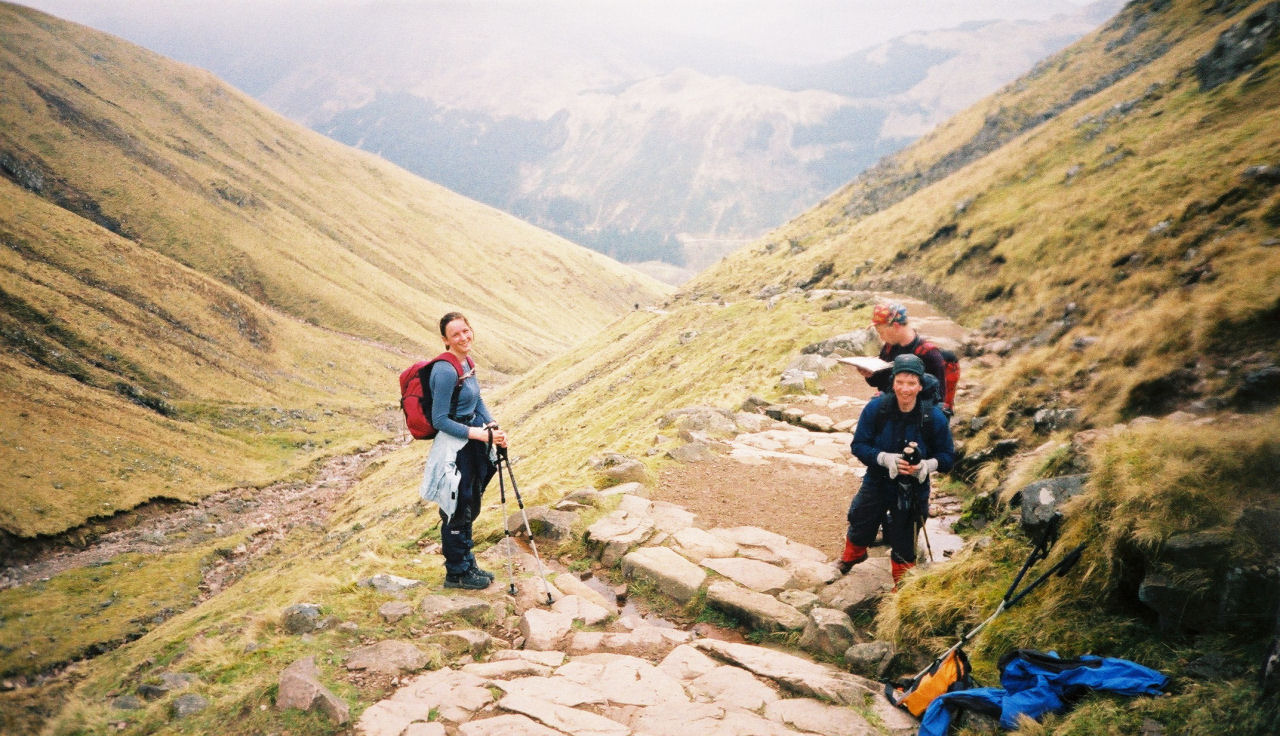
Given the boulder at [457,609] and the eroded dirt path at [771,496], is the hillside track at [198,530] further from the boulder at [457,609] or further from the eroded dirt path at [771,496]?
the boulder at [457,609]

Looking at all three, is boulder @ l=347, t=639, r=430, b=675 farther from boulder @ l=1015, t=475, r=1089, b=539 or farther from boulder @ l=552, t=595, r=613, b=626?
boulder @ l=1015, t=475, r=1089, b=539

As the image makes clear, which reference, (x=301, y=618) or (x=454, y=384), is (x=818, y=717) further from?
(x=301, y=618)

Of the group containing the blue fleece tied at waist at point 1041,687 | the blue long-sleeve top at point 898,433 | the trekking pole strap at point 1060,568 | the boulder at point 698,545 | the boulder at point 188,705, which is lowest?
the boulder at point 698,545

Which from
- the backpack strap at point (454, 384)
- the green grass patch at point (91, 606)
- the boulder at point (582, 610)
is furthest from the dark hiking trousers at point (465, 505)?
the green grass patch at point (91, 606)

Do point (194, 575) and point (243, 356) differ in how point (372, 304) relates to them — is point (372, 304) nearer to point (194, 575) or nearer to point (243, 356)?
point (243, 356)

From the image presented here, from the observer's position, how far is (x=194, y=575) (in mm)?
42938

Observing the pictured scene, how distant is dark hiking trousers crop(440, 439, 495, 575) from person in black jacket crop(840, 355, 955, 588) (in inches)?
247

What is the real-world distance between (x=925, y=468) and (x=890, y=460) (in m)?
0.50

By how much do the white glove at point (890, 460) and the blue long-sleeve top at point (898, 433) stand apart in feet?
0.59

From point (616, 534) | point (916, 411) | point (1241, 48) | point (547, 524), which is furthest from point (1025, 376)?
point (1241, 48)

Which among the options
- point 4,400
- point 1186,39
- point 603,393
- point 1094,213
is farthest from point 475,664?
point 4,400

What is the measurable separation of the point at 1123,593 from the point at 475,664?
26.1 ft

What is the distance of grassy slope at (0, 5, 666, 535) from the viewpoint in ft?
199

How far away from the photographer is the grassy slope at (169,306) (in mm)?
60750
